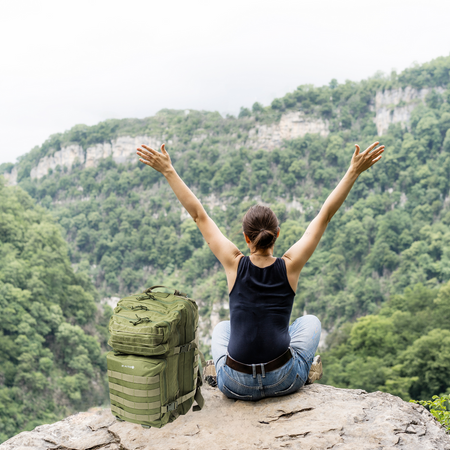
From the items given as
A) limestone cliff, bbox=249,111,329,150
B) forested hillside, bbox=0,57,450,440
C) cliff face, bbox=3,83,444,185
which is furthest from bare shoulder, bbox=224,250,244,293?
limestone cliff, bbox=249,111,329,150

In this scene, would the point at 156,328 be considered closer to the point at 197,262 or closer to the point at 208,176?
the point at 197,262

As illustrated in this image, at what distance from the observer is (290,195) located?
74500mm

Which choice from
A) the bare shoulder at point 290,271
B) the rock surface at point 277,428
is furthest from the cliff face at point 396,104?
the bare shoulder at point 290,271

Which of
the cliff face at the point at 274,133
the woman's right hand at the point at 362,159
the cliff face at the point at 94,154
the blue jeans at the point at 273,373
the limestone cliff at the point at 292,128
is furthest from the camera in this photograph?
the cliff face at the point at 94,154

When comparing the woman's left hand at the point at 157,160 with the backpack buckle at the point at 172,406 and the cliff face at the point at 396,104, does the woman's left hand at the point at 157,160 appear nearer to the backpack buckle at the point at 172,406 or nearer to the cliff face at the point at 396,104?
the backpack buckle at the point at 172,406

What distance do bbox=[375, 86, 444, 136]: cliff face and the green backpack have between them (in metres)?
76.6

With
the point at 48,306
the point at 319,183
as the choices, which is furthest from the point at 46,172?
the point at 48,306

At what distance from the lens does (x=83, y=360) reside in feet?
99.9

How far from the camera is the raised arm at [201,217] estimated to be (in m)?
2.21

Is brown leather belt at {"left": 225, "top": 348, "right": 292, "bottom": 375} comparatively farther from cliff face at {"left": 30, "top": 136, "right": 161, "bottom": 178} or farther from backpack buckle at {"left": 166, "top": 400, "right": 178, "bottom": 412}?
cliff face at {"left": 30, "top": 136, "right": 161, "bottom": 178}

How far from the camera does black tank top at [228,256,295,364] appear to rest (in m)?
2.16

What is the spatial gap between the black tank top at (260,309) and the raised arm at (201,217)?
0.24ft

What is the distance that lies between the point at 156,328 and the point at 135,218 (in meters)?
77.8

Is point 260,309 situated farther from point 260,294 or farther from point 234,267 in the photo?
point 234,267
